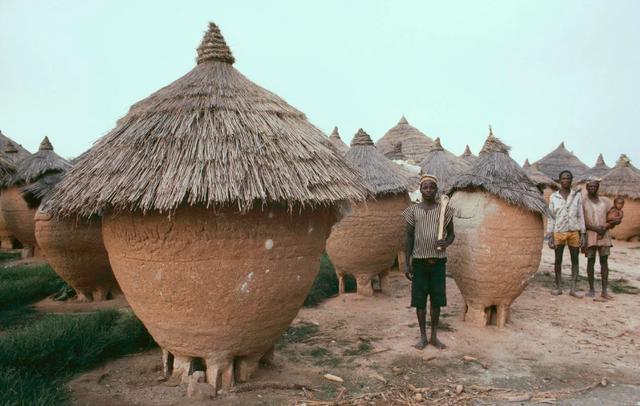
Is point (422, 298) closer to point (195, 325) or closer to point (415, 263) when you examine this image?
point (415, 263)

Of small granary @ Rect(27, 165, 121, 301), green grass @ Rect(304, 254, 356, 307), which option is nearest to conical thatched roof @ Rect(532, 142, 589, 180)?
green grass @ Rect(304, 254, 356, 307)

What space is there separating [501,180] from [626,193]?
1156cm

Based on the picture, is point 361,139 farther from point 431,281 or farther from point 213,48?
point 213,48

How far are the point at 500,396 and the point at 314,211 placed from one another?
7.59 feet

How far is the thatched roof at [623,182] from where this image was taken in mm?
14234

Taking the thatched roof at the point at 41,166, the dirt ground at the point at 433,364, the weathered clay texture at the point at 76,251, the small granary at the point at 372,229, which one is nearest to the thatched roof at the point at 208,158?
the dirt ground at the point at 433,364

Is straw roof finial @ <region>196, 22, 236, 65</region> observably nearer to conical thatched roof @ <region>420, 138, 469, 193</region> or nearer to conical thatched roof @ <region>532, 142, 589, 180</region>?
conical thatched roof @ <region>420, 138, 469, 193</region>

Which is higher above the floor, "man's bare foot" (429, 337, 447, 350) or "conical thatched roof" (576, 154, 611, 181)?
"conical thatched roof" (576, 154, 611, 181)

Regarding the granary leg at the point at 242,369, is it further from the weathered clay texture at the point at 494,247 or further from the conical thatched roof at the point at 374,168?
the conical thatched roof at the point at 374,168

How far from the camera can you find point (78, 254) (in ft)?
23.2

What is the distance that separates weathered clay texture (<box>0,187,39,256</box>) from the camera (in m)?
10.8

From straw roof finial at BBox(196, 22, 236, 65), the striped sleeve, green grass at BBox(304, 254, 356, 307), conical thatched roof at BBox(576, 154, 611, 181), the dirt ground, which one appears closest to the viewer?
the dirt ground

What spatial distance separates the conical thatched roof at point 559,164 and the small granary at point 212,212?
22.6 metres

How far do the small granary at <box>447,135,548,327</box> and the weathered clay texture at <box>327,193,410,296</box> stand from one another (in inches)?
60.7
